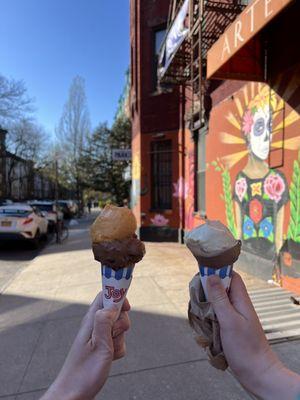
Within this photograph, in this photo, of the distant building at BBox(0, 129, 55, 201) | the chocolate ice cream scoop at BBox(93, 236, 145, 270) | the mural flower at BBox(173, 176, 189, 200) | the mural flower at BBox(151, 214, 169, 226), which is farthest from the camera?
the distant building at BBox(0, 129, 55, 201)

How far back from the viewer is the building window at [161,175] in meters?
12.9

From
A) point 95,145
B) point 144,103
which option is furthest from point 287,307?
point 95,145

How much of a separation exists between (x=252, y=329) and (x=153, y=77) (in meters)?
12.6

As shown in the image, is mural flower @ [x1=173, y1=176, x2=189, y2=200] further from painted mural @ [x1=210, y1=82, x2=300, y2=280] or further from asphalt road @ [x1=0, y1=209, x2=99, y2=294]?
asphalt road @ [x1=0, y1=209, x2=99, y2=294]

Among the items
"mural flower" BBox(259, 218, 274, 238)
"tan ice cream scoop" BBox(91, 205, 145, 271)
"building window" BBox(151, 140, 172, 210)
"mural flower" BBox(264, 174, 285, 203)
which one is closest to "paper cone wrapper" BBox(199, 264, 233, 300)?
"tan ice cream scoop" BBox(91, 205, 145, 271)

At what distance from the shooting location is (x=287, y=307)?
4992mm

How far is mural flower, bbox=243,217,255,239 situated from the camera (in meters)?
7.14

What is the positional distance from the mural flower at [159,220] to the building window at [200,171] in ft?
5.89

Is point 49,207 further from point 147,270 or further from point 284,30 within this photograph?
point 284,30

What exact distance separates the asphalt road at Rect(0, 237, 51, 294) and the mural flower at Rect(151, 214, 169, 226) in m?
4.07

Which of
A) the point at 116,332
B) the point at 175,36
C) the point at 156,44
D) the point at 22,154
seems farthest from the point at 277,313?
the point at 22,154

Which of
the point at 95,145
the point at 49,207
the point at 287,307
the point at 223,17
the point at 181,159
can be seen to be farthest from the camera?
the point at 95,145

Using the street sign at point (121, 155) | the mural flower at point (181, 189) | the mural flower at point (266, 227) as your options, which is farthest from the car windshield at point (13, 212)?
the mural flower at point (266, 227)

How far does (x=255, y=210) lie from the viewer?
22.9ft
